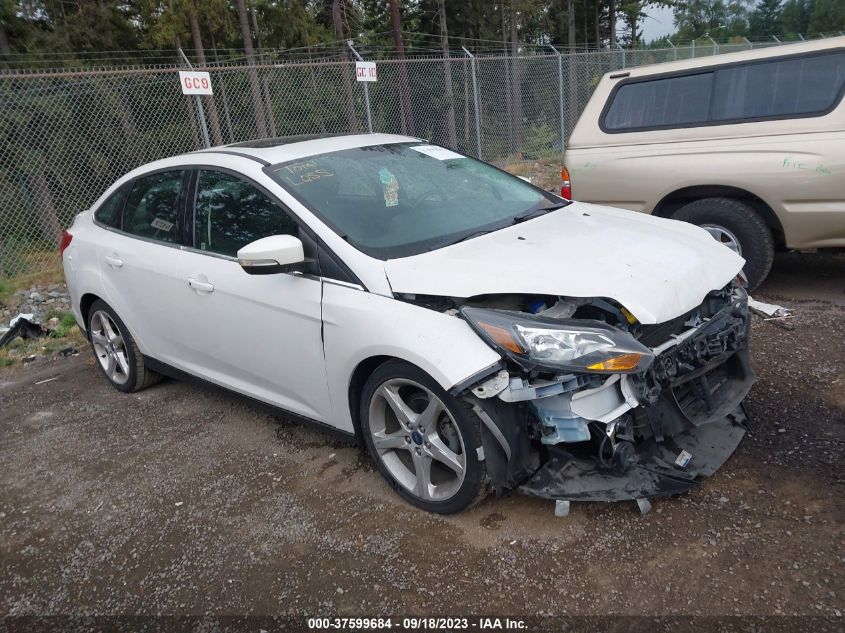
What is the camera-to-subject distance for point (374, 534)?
116 inches

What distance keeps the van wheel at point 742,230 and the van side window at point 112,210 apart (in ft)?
13.8

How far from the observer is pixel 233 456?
149 inches

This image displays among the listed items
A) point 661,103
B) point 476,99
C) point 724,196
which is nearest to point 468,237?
point 724,196

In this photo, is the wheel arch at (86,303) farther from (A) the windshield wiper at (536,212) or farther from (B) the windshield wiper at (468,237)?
(A) the windshield wiper at (536,212)

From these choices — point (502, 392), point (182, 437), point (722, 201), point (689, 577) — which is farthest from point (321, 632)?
point (722, 201)

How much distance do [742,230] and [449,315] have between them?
11.0 ft

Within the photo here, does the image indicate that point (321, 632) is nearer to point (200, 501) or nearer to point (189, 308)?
point (200, 501)

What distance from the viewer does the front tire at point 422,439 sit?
270 centimetres

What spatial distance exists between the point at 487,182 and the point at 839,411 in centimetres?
228

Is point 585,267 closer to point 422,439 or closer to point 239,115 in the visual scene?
point 422,439

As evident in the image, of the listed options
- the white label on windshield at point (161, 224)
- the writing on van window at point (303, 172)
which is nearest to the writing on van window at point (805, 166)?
the writing on van window at point (303, 172)

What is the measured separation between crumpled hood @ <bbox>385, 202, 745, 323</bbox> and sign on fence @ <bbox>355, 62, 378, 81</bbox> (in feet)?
23.7

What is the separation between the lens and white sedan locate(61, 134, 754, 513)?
8.61 ft

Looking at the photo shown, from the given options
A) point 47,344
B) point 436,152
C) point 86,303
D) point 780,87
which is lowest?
point 47,344
